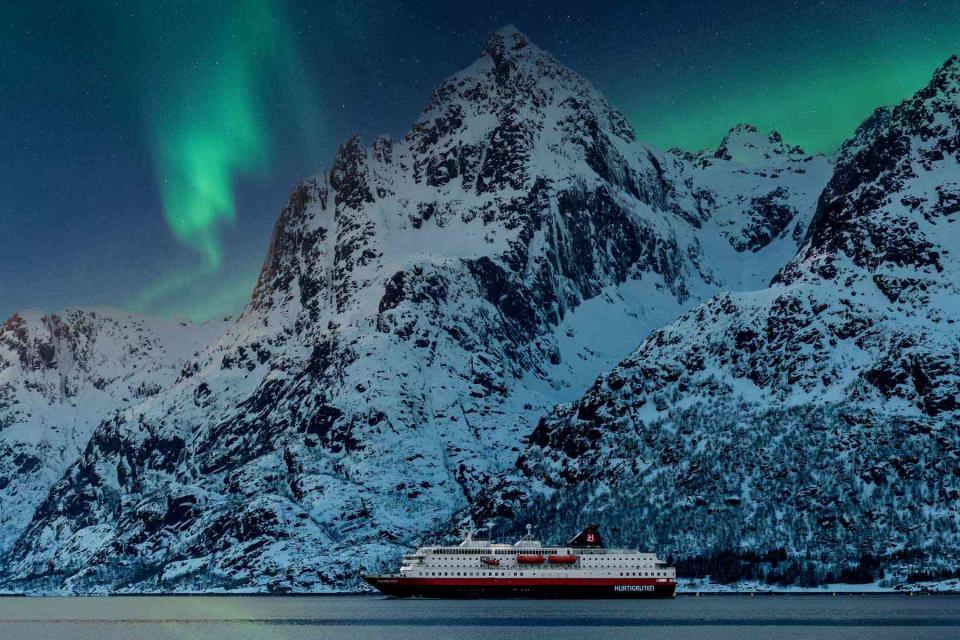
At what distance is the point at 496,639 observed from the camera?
198750 millimetres

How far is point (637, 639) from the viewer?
649 feet

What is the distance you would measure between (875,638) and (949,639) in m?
11.8

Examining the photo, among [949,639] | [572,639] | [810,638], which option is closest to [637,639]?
[572,639]

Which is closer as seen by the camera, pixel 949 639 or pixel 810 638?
pixel 949 639

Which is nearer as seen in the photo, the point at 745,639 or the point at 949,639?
the point at 949,639

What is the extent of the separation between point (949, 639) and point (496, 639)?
2500 inches

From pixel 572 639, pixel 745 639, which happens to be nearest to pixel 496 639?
pixel 572 639

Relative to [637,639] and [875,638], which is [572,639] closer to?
[637,639]

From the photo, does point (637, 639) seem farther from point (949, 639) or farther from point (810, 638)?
point (949, 639)

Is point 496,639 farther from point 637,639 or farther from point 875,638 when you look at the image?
point 875,638

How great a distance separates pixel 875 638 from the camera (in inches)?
7677

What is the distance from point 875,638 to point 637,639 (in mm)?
34096

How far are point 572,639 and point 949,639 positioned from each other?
52.5 meters

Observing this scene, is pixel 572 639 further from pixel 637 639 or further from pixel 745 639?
pixel 745 639
